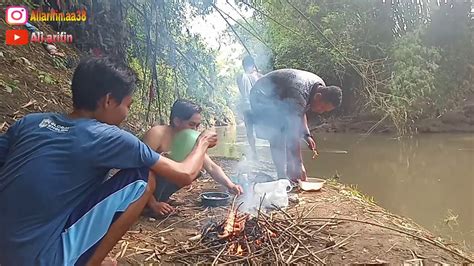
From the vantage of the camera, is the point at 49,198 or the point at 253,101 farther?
the point at 253,101

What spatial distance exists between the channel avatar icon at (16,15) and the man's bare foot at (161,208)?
Answer: 10.4 feet

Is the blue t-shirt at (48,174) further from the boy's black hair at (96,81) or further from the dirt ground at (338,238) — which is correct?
the dirt ground at (338,238)

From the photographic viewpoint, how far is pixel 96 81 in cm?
177

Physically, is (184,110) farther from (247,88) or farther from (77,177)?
(247,88)

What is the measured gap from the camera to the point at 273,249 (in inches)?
102

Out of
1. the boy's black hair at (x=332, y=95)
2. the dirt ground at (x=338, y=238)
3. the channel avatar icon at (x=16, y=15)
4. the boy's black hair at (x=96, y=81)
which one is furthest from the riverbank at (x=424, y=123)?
the boy's black hair at (x=96, y=81)

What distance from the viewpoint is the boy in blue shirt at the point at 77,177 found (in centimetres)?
163

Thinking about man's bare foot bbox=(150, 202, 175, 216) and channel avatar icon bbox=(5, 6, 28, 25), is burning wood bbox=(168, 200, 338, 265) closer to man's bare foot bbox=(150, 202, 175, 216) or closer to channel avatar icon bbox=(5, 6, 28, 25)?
man's bare foot bbox=(150, 202, 175, 216)

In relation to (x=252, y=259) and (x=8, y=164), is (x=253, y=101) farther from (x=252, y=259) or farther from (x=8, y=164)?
(x=8, y=164)

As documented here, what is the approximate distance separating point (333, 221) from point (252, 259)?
943mm

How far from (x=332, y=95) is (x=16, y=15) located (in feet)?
11.9

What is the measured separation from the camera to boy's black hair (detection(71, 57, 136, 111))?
1767mm

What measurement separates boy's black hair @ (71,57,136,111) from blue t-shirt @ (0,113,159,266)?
103 millimetres

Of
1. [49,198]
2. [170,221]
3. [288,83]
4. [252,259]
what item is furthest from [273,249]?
[288,83]
